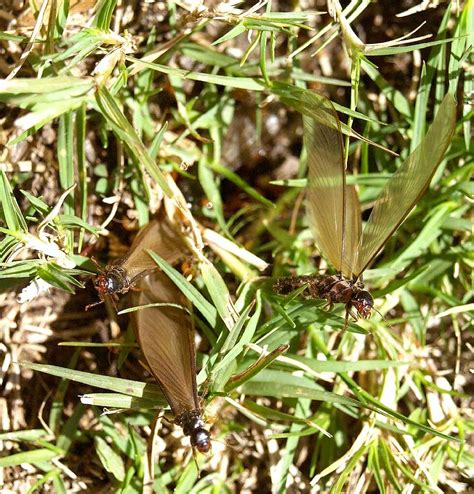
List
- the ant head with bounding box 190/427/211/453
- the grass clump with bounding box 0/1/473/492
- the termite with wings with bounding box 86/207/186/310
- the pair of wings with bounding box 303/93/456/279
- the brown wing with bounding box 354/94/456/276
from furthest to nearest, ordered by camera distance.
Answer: the grass clump with bounding box 0/1/473/492 → the termite with wings with bounding box 86/207/186/310 → the ant head with bounding box 190/427/211/453 → the pair of wings with bounding box 303/93/456/279 → the brown wing with bounding box 354/94/456/276

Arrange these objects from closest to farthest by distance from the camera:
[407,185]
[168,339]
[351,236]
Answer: [407,185] → [168,339] → [351,236]

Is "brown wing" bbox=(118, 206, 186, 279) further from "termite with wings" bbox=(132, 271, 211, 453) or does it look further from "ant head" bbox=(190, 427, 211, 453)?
"ant head" bbox=(190, 427, 211, 453)

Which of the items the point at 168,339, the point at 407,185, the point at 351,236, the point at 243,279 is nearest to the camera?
the point at 407,185

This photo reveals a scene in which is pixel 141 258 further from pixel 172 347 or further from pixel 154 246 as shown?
pixel 172 347

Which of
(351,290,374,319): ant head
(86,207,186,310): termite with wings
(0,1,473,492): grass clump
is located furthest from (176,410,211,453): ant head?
(351,290,374,319): ant head

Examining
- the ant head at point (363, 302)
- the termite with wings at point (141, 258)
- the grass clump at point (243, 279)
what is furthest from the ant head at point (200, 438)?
the ant head at point (363, 302)

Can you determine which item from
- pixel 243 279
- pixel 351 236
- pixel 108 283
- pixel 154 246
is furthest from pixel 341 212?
pixel 108 283

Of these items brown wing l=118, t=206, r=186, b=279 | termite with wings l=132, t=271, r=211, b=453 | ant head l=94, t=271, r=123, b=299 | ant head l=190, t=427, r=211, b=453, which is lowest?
ant head l=190, t=427, r=211, b=453

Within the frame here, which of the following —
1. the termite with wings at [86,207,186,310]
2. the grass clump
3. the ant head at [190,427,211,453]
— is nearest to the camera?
the ant head at [190,427,211,453]

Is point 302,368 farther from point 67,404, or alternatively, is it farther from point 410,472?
point 67,404
